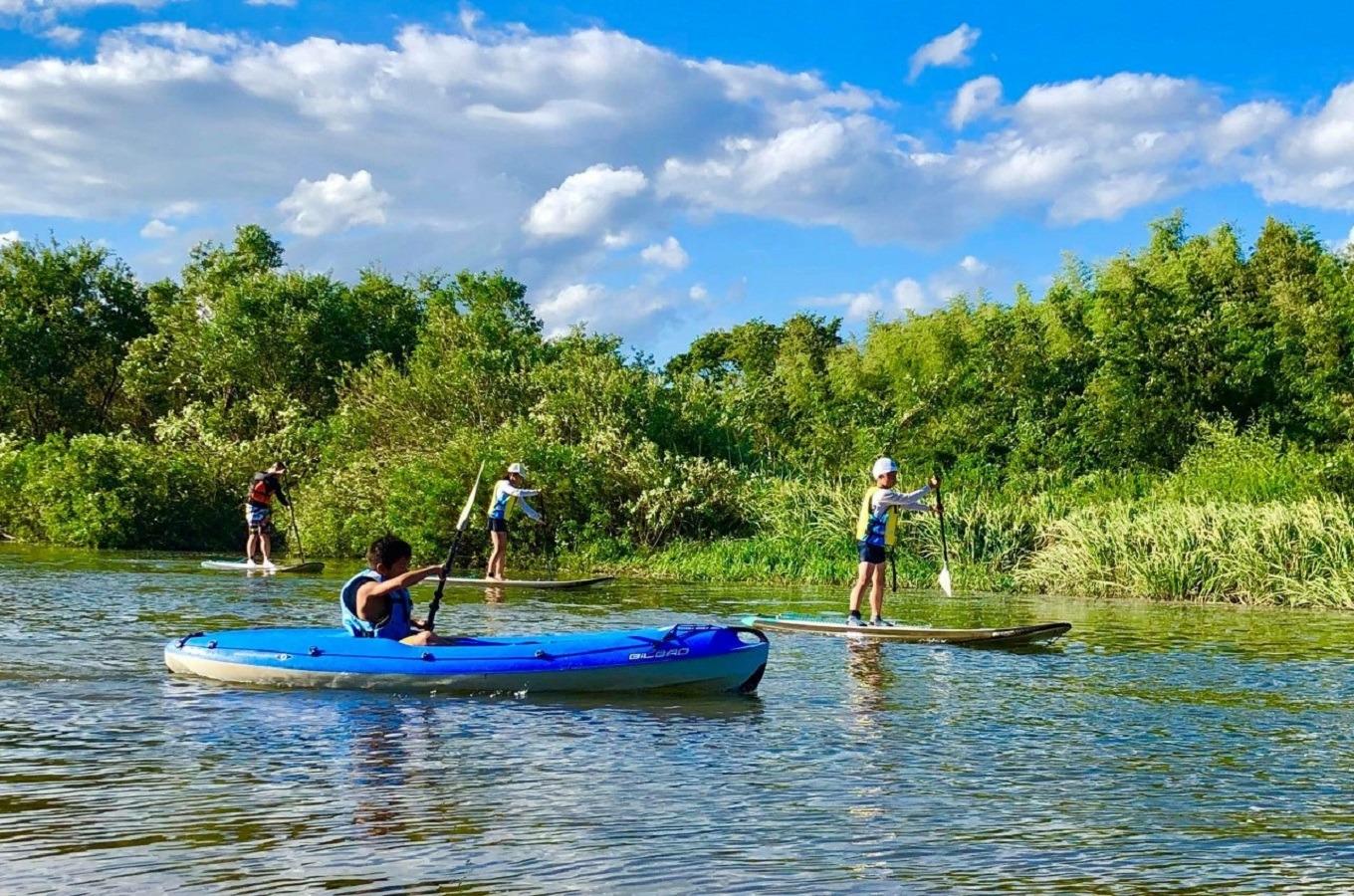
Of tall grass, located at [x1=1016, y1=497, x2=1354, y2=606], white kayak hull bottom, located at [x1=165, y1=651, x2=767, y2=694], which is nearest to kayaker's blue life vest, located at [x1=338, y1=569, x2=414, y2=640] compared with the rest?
white kayak hull bottom, located at [x1=165, y1=651, x2=767, y2=694]

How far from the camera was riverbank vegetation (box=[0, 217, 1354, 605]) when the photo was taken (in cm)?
2400

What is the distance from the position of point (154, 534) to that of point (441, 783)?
96.0ft

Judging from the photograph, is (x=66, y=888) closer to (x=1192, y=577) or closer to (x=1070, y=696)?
(x=1070, y=696)

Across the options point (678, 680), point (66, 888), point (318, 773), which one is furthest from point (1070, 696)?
point (66, 888)

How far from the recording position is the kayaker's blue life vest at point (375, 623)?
37.1ft

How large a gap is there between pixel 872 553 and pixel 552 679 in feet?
16.8

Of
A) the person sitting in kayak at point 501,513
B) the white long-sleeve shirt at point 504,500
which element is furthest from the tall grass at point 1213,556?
the person sitting in kayak at point 501,513

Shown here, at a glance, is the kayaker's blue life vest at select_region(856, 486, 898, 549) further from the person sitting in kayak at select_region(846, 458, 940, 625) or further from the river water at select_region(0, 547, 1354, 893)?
the river water at select_region(0, 547, 1354, 893)

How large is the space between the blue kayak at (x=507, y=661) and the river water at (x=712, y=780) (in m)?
0.18

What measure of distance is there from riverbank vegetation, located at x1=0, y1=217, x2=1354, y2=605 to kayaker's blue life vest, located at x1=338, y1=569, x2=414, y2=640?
13.5 m

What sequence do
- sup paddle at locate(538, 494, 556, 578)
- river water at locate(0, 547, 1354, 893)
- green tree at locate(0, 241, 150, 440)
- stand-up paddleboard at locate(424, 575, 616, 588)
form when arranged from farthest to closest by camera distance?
green tree at locate(0, 241, 150, 440)
sup paddle at locate(538, 494, 556, 578)
stand-up paddleboard at locate(424, 575, 616, 588)
river water at locate(0, 547, 1354, 893)

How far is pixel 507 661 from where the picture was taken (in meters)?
10.9

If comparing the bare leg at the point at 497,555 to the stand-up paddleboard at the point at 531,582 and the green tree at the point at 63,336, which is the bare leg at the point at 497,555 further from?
the green tree at the point at 63,336

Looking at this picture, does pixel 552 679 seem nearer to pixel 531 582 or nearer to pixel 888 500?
pixel 888 500
